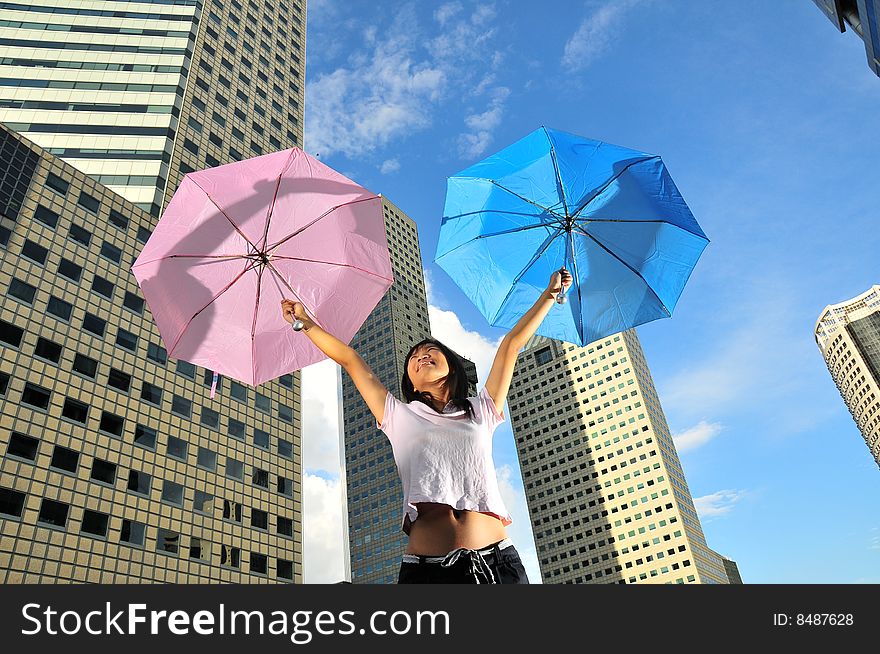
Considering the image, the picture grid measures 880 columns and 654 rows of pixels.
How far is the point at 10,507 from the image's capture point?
27516 millimetres

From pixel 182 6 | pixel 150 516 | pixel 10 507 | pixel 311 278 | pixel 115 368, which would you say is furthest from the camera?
pixel 182 6

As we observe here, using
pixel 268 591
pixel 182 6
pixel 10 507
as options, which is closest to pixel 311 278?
pixel 268 591

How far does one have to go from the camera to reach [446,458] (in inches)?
137

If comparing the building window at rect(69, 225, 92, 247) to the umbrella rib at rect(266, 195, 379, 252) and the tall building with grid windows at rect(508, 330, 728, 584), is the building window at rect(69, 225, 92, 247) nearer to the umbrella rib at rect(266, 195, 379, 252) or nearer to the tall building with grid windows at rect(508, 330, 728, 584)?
the umbrella rib at rect(266, 195, 379, 252)

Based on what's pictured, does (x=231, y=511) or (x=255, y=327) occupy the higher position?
(x=231, y=511)

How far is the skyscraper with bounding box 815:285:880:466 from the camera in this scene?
137 m

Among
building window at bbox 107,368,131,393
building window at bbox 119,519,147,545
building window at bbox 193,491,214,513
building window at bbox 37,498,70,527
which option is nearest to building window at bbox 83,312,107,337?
building window at bbox 107,368,131,393

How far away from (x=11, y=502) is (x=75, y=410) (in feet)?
18.7

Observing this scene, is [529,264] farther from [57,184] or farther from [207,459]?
[57,184]

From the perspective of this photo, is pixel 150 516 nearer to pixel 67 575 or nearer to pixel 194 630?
pixel 67 575

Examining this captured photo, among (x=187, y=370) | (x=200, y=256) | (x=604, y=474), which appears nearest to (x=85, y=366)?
(x=187, y=370)

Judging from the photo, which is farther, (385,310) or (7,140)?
(385,310)

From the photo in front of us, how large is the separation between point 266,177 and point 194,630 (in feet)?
16.5

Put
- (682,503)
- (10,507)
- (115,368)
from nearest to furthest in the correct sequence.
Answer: (10,507) < (115,368) < (682,503)
